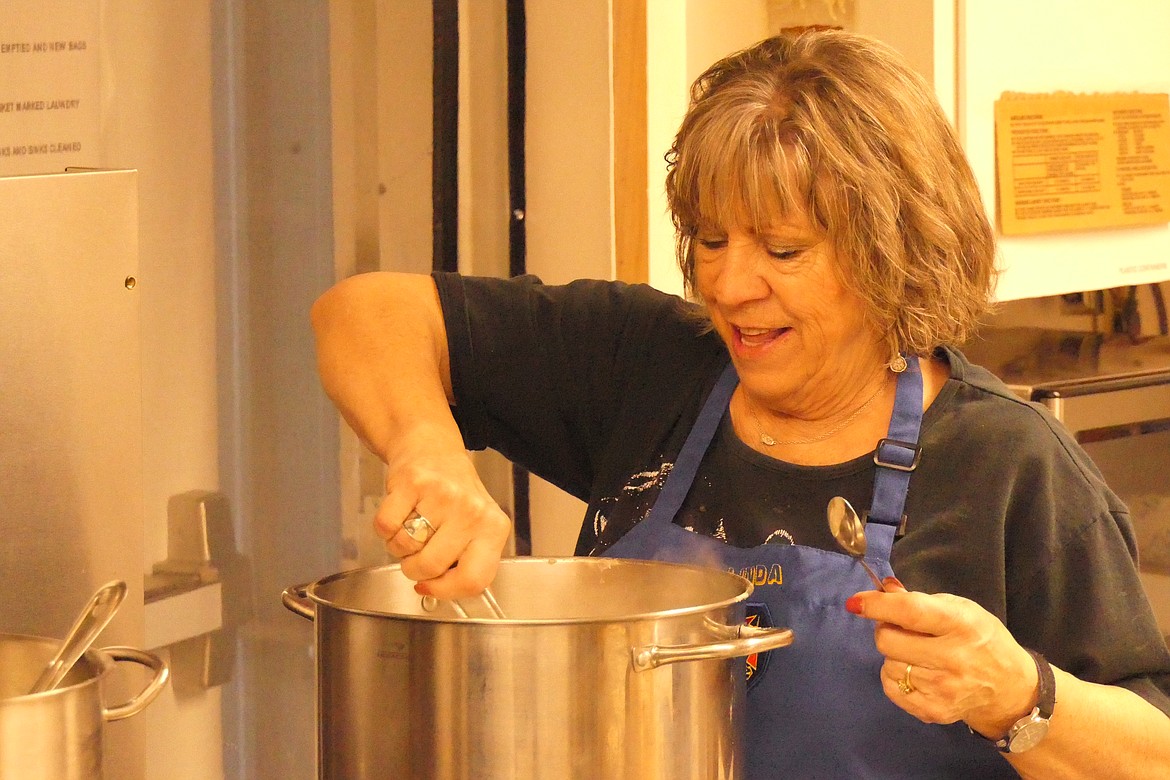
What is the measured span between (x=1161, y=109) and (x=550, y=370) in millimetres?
1245

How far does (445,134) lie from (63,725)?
42.7 inches

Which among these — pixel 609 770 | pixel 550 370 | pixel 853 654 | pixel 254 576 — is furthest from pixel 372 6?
pixel 609 770

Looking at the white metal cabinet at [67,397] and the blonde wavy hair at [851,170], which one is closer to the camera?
the white metal cabinet at [67,397]

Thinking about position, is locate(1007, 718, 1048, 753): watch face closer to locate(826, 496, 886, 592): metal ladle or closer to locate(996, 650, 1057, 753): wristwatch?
locate(996, 650, 1057, 753): wristwatch

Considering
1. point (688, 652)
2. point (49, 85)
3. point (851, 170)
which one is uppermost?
point (49, 85)

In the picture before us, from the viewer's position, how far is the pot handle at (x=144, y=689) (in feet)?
2.36

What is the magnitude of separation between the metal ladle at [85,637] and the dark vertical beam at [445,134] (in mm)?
919

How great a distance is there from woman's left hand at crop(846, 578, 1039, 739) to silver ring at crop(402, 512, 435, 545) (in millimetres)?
280

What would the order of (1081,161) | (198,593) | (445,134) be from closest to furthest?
(198,593) → (445,134) → (1081,161)

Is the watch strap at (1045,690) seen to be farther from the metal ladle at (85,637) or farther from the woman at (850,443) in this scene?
the metal ladle at (85,637)

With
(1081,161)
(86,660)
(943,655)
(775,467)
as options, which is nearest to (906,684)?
(943,655)

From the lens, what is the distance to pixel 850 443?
1.14 m

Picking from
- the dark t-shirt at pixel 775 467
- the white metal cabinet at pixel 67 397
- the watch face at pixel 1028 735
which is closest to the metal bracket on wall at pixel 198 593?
the dark t-shirt at pixel 775 467

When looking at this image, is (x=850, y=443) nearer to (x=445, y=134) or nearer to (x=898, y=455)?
(x=898, y=455)
